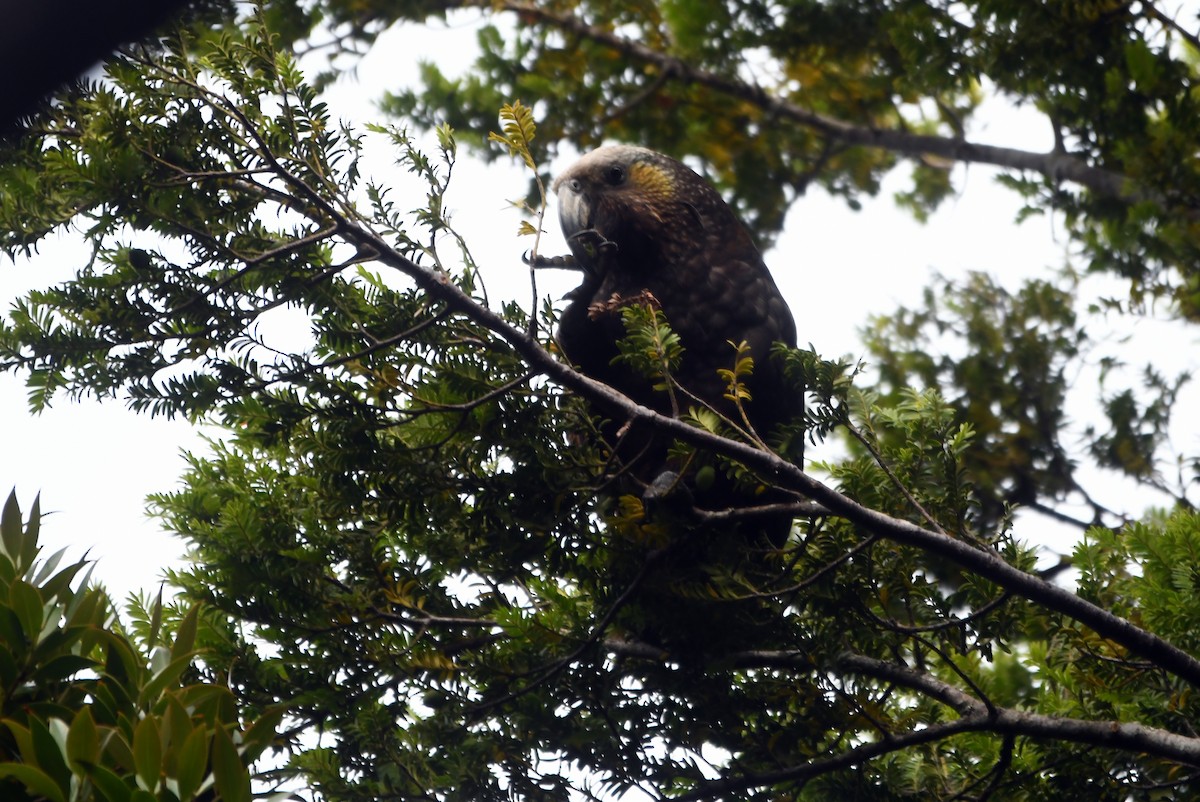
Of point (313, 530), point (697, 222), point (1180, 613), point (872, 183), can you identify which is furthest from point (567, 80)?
point (1180, 613)

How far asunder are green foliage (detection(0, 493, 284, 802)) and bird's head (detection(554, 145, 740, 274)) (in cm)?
208

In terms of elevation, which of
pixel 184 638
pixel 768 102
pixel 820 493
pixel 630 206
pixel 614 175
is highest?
pixel 768 102

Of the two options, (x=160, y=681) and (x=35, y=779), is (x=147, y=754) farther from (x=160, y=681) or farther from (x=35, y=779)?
(x=160, y=681)

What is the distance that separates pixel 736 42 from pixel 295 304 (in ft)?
14.2

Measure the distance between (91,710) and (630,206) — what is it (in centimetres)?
269

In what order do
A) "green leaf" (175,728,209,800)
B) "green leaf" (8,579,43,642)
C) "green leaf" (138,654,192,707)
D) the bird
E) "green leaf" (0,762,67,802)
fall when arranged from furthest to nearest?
the bird, "green leaf" (138,654,192,707), "green leaf" (8,579,43,642), "green leaf" (175,728,209,800), "green leaf" (0,762,67,802)

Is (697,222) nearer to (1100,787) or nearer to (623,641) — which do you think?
(623,641)

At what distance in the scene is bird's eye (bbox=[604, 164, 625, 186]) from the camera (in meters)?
4.04

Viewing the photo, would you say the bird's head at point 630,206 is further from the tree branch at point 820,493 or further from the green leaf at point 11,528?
the green leaf at point 11,528

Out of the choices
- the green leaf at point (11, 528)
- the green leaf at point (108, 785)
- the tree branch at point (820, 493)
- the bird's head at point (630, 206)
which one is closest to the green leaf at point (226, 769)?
the green leaf at point (108, 785)

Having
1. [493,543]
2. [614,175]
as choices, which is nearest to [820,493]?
[493,543]

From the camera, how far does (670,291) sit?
3.53 m

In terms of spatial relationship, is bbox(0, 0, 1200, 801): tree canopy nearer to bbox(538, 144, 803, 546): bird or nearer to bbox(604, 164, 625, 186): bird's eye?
bbox(538, 144, 803, 546): bird

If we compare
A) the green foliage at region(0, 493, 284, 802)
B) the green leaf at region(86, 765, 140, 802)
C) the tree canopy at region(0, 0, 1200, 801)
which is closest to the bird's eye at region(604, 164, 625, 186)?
the tree canopy at region(0, 0, 1200, 801)
